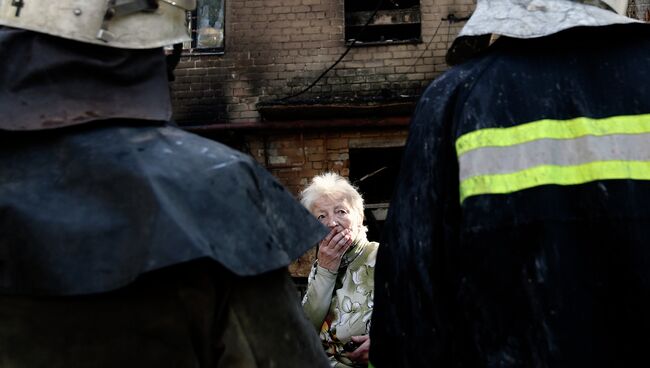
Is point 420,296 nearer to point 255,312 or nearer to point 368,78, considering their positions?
point 255,312

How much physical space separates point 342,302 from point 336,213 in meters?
0.54

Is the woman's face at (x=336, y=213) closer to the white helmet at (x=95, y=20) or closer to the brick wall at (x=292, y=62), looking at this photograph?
the white helmet at (x=95, y=20)

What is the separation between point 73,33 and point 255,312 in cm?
75

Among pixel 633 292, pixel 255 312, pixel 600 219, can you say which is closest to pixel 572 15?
pixel 600 219

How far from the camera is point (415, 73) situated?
29.6 feet

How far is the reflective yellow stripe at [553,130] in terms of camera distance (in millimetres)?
1630

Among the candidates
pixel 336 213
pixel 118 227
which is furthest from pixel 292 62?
pixel 118 227

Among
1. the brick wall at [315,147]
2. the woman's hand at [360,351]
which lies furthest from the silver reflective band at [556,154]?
the brick wall at [315,147]

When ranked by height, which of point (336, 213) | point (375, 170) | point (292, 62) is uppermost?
point (292, 62)

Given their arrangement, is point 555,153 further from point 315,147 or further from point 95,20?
point 315,147

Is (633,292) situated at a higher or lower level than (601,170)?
lower

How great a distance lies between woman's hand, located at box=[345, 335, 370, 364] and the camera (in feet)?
10.4

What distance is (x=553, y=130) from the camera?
65.1 inches

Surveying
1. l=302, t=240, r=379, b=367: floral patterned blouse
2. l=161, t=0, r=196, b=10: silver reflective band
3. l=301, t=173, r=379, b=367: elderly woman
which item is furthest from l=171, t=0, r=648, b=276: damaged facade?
l=161, t=0, r=196, b=10: silver reflective band
